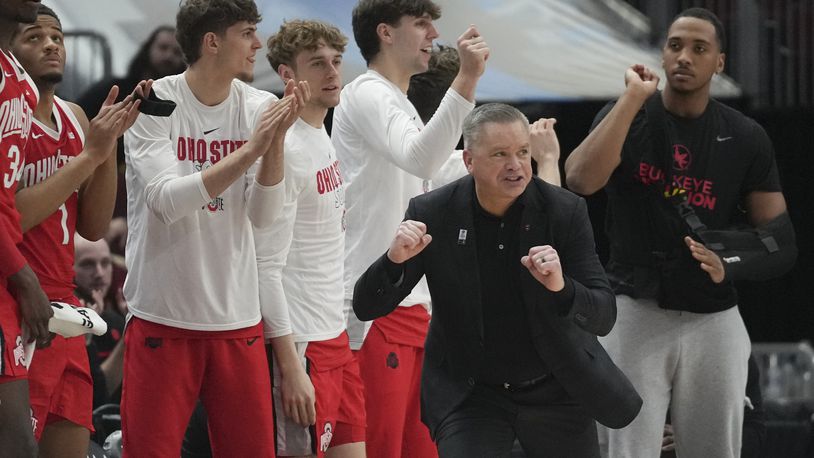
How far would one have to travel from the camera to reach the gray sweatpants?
5254mm

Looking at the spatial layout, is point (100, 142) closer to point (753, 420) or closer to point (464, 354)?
point (464, 354)

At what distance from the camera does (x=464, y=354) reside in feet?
14.5

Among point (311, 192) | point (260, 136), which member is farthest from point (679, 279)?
point (260, 136)

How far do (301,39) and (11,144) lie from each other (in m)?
1.43

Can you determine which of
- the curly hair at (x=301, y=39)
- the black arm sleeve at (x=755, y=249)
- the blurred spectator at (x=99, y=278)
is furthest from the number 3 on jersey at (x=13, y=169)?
the blurred spectator at (x=99, y=278)

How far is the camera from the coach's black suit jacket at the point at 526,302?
169 inches

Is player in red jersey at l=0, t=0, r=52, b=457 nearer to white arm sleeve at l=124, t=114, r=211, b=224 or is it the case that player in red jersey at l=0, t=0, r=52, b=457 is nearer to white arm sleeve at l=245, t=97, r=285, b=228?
white arm sleeve at l=124, t=114, r=211, b=224

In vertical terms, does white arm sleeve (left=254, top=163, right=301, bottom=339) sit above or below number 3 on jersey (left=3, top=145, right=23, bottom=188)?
below

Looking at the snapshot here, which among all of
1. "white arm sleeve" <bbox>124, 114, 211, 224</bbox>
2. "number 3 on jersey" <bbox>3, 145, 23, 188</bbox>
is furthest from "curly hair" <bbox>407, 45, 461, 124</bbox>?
"number 3 on jersey" <bbox>3, 145, 23, 188</bbox>

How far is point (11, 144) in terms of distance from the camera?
13.0 ft

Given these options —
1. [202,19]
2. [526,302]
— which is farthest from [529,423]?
[202,19]

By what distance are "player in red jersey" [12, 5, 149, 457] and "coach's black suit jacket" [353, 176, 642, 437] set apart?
3.19 ft

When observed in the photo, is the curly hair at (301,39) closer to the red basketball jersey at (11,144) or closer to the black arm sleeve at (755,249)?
the red basketball jersey at (11,144)

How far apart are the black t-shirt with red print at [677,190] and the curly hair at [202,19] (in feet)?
5.46
